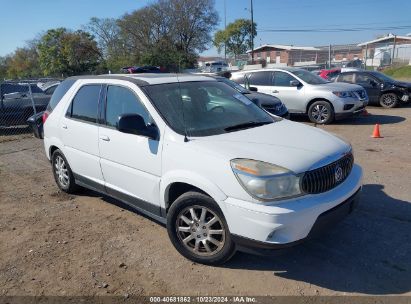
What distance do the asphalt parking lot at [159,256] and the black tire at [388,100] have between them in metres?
9.22

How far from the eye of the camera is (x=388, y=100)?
14359 millimetres

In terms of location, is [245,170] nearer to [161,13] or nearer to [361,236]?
[361,236]

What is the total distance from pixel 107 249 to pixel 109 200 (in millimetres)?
1534

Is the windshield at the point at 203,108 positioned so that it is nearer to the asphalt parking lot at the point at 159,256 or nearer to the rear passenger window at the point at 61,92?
the asphalt parking lot at the point at 159,256

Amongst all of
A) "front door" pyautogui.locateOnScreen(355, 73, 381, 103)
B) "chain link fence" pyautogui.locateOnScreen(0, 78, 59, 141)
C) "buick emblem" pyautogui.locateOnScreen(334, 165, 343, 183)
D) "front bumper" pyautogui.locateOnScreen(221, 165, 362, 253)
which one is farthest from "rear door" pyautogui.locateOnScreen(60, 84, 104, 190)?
"front door" pyautogui.locateOnScreen(355, 73, 381, 103)

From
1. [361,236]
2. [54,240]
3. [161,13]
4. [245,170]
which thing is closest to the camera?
[245,170]

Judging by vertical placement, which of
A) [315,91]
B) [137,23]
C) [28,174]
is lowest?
[28,174]

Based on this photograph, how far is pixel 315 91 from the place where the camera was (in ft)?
37.5

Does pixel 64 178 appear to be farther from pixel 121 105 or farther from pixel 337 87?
pixel 337 87

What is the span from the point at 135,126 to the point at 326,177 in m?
1.89

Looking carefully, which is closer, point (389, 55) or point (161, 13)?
point (389, 55)

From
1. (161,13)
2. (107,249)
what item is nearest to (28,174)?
(107,249)

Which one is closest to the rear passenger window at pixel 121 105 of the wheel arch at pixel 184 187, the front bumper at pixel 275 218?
the wheel arch at pixel 184 187

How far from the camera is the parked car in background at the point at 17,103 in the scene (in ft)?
40.3
